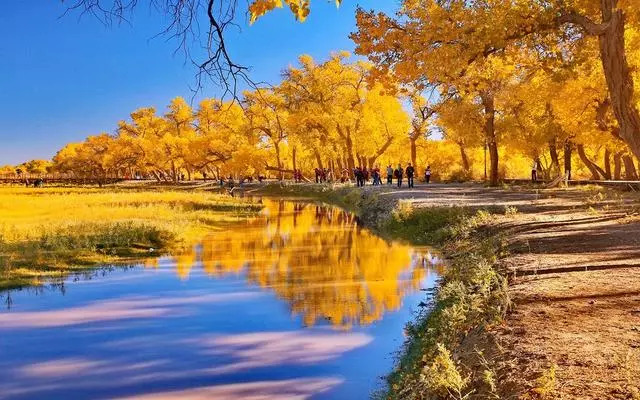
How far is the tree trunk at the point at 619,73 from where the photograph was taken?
10195 mm

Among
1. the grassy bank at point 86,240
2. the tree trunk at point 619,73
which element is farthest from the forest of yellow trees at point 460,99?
the grassy bank at point 86,240

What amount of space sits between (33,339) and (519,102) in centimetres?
3371

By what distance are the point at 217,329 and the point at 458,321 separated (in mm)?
4582

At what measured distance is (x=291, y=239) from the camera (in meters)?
23.1

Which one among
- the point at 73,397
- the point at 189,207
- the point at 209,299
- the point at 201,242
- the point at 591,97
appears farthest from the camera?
the point at 189,207

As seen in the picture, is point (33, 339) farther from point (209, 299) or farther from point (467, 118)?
point (467, 118)

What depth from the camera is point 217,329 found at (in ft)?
33.7

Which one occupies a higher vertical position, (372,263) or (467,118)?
(467,118)

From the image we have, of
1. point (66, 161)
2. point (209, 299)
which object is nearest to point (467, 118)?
point (209, 299)

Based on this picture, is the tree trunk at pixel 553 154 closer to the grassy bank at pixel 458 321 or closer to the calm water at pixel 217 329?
the grassy bank at pixel 458 321

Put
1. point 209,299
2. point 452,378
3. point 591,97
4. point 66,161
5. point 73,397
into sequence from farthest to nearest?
point 66,161
point 591,97
point 209,299
point 73,397
point 452,378

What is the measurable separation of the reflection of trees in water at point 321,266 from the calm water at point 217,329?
0.06 metres

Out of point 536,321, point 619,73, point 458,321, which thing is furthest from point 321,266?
point 536,321

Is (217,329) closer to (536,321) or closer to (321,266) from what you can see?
(536,321)
